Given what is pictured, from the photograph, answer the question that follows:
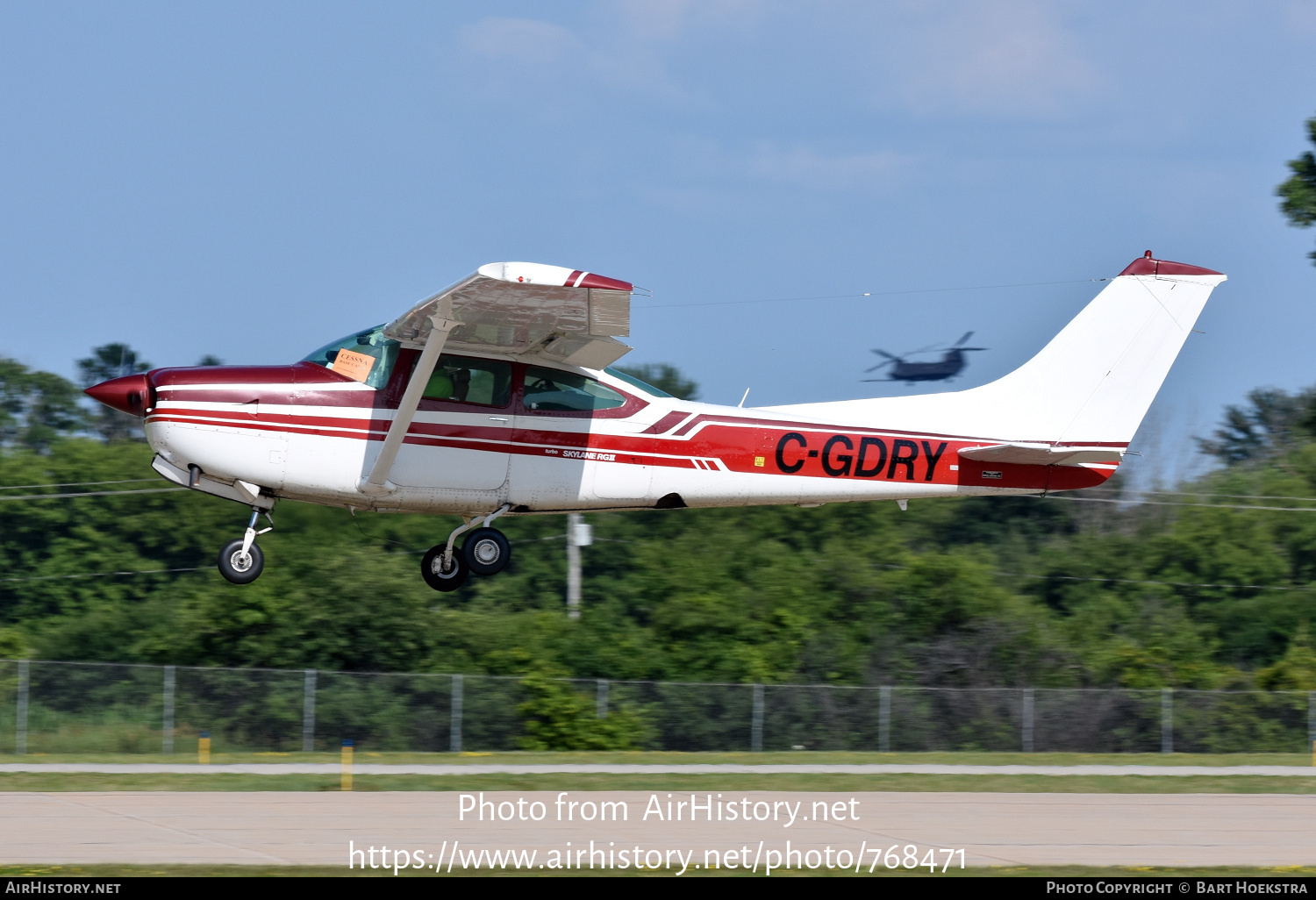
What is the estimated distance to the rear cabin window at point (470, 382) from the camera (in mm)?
13625

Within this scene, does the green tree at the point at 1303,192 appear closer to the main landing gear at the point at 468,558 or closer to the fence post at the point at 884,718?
the fence post at the point at 884,718

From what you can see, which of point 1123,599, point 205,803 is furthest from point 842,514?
point 205,803

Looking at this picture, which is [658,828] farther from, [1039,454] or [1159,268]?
[1159,268]

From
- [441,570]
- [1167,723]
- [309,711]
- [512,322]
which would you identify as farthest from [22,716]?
[1167,723]

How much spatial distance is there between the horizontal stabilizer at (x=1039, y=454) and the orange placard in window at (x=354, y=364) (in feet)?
20.4

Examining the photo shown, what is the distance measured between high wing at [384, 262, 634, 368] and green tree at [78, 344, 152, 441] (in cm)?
2930

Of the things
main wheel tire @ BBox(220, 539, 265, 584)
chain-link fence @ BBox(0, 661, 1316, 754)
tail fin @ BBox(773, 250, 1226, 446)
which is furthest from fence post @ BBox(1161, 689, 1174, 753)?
main wheel tire @ BBox(220, 539, 265, 584)

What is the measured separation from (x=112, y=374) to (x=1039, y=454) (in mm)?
36351

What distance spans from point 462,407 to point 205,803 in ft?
19.3

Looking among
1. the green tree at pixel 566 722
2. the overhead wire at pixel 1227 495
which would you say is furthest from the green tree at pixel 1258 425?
the green tree at pixel 566 722

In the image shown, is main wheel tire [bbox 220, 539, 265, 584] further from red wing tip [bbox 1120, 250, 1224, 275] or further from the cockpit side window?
red wing tip [bbox 1120, 250, 1224, 275]

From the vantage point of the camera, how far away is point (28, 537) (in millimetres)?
36688

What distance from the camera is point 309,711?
23375 mm
